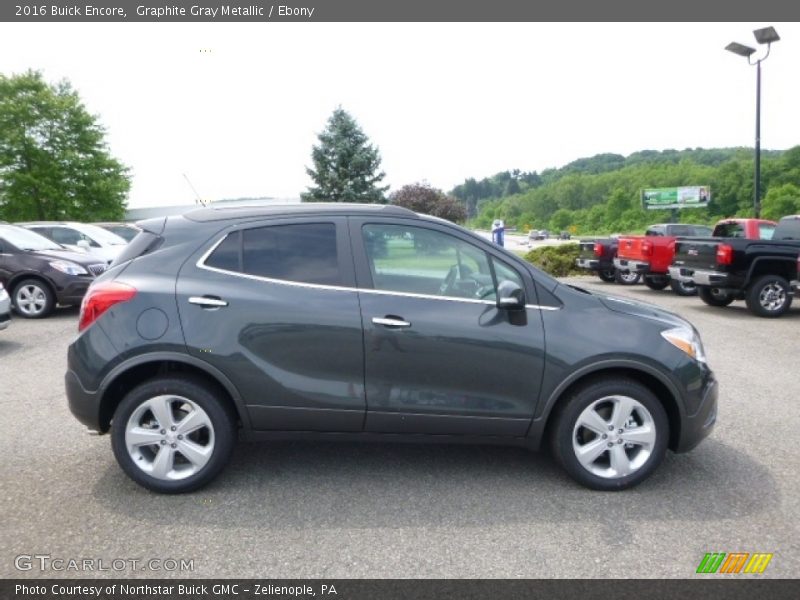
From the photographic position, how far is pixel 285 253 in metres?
3.87

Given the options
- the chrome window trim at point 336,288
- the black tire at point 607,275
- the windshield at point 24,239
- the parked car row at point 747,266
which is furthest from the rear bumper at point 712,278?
the windshield at point 24,239

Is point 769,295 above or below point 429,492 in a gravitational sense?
above

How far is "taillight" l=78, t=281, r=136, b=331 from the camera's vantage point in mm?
3723

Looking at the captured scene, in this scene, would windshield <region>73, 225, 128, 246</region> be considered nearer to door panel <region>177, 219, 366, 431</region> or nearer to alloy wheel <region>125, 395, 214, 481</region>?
alloy wheel <region>125, 395, 214, 481</region>

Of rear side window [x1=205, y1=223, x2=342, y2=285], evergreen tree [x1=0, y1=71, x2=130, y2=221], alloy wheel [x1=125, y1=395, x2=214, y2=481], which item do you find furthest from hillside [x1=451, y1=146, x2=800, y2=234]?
alloy wheel [x1=125, y1=395, x2=214, y2=481]

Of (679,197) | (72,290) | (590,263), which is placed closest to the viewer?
(72,290)

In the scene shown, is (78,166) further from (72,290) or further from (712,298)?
(712,298)

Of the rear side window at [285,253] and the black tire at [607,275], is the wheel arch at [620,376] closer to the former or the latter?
the rear side window at [285,253]

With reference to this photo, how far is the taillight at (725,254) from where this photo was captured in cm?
1098

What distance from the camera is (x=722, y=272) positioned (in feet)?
36.5

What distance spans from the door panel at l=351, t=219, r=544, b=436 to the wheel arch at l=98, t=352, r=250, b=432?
833 mm

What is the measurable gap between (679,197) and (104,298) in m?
69.5

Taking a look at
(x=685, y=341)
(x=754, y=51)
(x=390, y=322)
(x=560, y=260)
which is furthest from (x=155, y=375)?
(x=754, y=51)

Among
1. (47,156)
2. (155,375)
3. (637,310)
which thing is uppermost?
(47,156)
